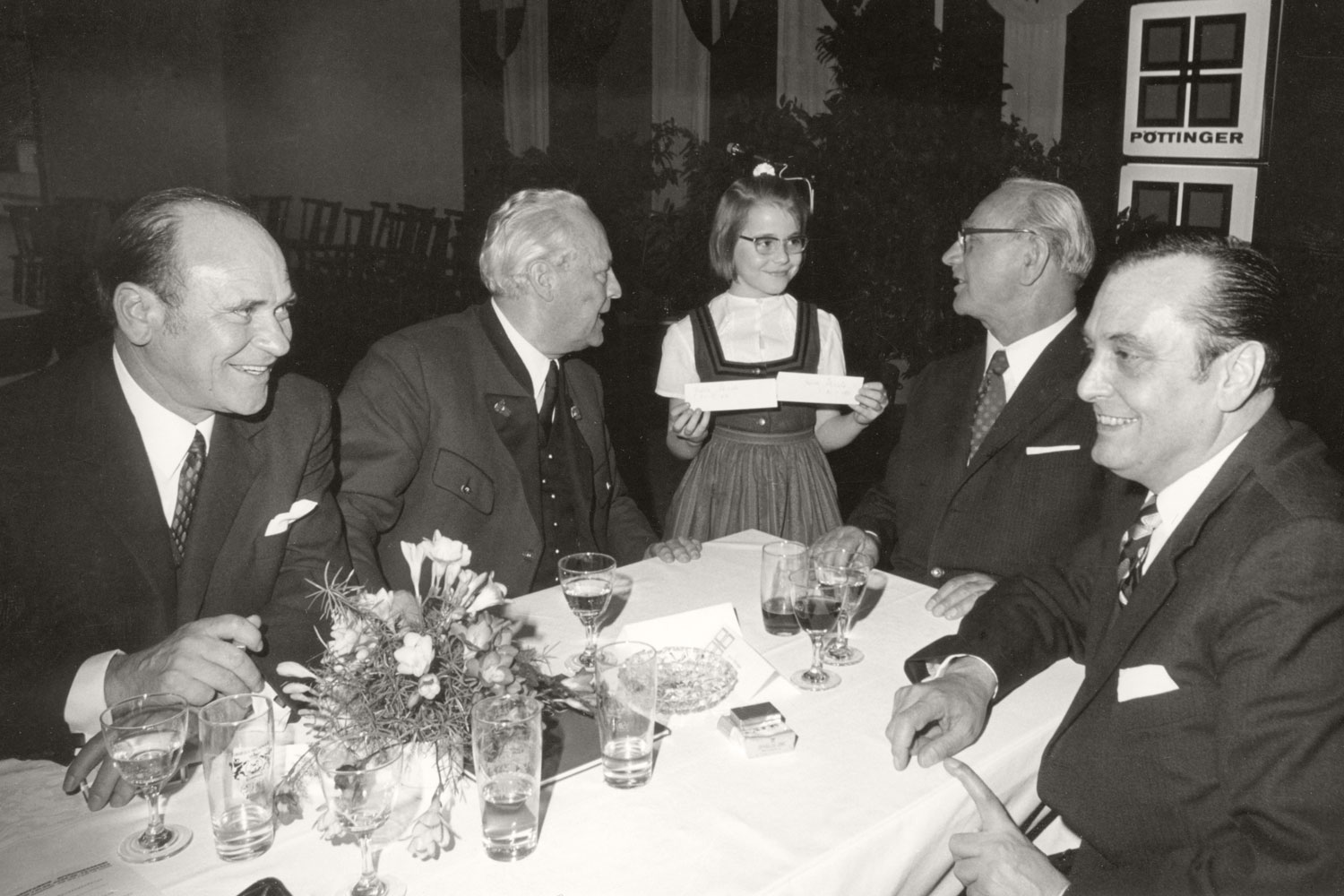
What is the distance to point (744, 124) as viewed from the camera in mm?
5898

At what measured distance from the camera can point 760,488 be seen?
355cm

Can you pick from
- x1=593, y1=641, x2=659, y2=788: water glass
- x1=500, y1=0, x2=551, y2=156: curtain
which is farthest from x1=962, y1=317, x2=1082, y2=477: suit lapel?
x1=500, y1=0, x2=551, y2=156: curtain

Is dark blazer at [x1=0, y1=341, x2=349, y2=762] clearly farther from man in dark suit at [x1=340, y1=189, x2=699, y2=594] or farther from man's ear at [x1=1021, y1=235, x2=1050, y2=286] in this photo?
man's ear at [x1=1021, y1=235, x2=1050, y2=286]

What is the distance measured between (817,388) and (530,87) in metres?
9.47

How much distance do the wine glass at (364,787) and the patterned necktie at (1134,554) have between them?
4.10ft

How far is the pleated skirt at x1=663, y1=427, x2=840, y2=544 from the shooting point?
3.54 metres

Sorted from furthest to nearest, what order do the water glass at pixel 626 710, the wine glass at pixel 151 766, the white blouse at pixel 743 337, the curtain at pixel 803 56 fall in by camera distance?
the curtain at pixel 803 56
the white blouse at pixel 743 337
the water glass at pixel 626 710
the wine glass at pixel 151 766

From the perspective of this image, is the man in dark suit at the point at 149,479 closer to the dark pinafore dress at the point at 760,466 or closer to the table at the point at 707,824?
the table at the point at 707,824

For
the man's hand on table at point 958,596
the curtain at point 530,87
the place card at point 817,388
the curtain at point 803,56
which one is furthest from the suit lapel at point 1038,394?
the curtain at point 530,87

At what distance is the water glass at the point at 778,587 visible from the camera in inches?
74.7

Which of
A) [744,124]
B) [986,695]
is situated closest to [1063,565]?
[986,695]

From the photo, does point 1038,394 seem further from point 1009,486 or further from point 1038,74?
point 1038,74

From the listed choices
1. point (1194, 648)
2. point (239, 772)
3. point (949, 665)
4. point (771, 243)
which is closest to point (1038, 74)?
point (771, 243)

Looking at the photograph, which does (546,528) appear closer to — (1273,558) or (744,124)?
(1273,558)
